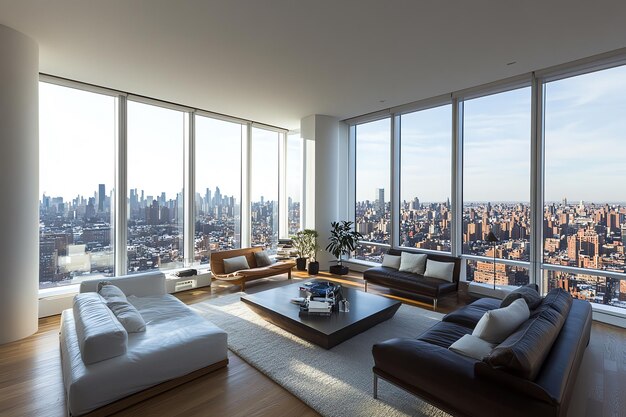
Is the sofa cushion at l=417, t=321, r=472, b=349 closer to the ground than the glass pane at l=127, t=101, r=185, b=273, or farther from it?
closer to the ground

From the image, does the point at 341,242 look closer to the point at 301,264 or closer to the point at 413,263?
the point at 301,264

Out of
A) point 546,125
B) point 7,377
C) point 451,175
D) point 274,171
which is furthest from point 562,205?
point 7,377

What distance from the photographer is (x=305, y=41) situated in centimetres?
367

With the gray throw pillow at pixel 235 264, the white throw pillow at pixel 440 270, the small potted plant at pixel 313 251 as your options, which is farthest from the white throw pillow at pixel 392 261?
the gray throw pillow at pixel 235 264

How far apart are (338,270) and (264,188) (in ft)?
9.40

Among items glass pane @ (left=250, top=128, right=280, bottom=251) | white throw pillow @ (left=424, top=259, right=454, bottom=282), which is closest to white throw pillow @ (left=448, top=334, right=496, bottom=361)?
white throw pillow @ (left=424, top=259, right=454, bottom=282)

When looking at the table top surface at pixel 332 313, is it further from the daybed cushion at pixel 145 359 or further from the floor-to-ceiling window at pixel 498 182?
the floor-to-ceiling window at pixel 498 182

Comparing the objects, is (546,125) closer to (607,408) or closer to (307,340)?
(607,408)

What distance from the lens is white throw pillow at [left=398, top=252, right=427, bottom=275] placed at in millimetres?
5395

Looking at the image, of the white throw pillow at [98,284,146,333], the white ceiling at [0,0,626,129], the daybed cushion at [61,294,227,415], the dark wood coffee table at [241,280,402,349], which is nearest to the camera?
the daybed cushion at [61,294,227,415]

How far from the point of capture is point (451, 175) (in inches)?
227

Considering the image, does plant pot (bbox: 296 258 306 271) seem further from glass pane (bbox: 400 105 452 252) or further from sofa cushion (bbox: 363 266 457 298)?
glass pane (bbox: 400 105 452 252)

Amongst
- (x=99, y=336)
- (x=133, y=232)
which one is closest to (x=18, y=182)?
(x=133, y=232)

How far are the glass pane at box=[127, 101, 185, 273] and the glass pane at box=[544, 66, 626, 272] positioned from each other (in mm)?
6640
